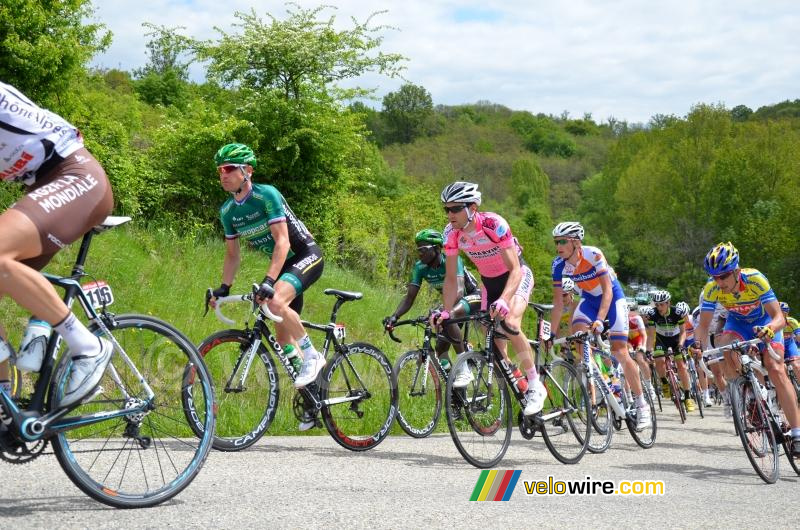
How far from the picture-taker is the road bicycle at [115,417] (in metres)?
4.27

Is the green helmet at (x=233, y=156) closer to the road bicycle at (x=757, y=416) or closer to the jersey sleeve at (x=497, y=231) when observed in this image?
the jersey sleeve at (x=497, y=231)

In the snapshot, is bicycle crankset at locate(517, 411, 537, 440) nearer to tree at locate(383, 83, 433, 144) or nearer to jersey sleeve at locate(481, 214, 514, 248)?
jersey sleeve at locate(481, 214, 514, 248)

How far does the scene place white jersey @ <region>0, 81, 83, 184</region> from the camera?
419cm

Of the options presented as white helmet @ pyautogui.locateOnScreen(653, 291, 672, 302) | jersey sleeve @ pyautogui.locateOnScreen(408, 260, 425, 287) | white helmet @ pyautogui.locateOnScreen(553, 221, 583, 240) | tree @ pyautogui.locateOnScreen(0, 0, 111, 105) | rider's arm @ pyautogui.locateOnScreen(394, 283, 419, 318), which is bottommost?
white helmet @ pyautogui.locateOnScreen(653, 291, 672, 302)

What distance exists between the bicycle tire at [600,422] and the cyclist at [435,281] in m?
1.62

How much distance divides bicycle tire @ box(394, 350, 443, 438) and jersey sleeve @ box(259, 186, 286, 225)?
264 cm

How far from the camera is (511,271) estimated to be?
8.22 meters

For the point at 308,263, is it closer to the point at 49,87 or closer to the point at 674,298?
the point at 49,87

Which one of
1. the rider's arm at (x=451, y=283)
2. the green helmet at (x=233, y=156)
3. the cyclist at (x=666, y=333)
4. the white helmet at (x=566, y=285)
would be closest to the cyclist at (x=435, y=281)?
the rider's arm at (x=451, y=283)

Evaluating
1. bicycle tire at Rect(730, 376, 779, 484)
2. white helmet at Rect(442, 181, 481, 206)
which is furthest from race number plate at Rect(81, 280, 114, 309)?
bicycle tire at Rect(730, 376, 779, 484)

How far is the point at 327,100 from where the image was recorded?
24.3 meters

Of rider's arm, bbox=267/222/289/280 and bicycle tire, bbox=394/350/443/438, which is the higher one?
rider's arm, bbox=267/222/289/280

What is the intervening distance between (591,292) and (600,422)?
78.0 inches

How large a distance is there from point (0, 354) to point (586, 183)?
12117 centimetres
